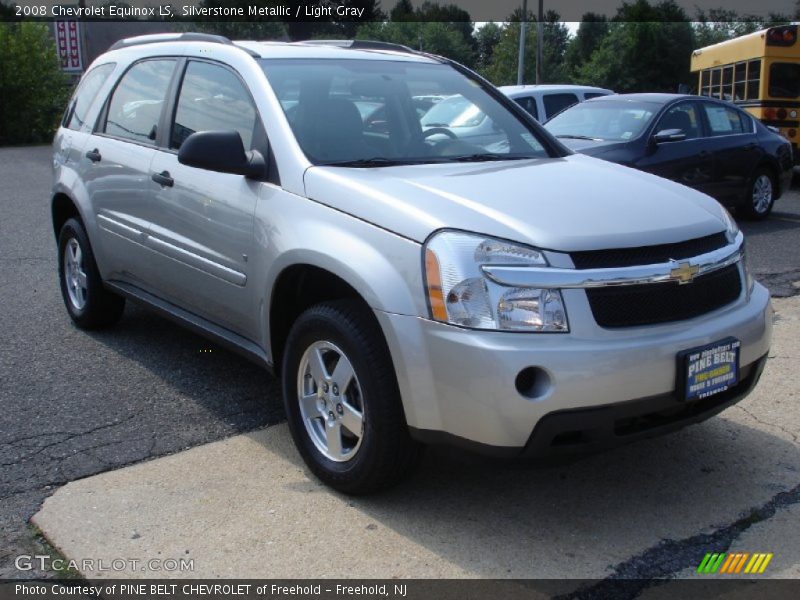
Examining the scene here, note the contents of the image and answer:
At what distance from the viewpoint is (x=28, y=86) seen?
31.3m

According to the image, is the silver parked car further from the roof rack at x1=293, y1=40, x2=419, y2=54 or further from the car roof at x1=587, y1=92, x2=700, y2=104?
the roof rack at x1=293, y1=40, x2=419, y2=54

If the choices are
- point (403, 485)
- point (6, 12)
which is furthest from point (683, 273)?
point (6, 12)

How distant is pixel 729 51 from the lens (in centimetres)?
1677

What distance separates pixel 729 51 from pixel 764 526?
49.1 feet

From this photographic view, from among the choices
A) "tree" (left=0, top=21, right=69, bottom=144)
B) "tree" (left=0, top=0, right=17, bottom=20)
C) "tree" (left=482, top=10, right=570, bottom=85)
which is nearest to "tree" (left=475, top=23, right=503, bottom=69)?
"tree" (left=482, top=10, right=570, bottom=85)

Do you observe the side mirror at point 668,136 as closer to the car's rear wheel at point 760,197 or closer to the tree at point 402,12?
the car's rear wheel at point 760,197

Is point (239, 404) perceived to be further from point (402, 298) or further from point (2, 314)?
point (2, 314)

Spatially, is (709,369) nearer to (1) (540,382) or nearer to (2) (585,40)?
(1) (540,382)

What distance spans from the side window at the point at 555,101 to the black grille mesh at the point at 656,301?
11.0 metres

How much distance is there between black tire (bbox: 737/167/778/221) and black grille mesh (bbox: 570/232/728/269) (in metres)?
8.36

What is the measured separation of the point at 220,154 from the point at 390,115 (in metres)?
0.92

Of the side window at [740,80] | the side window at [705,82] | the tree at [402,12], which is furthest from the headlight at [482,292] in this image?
the tree at [402,12]

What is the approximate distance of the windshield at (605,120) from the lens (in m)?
10.2

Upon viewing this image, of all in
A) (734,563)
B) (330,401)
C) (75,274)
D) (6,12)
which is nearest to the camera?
(734,563)
